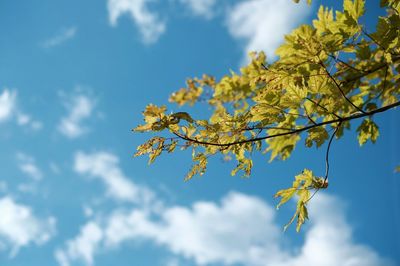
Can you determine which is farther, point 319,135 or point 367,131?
point 367,131

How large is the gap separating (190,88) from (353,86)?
2.42m

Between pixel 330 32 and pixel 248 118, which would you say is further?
pixel 330 32

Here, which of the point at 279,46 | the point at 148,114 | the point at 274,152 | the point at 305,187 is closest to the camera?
the point at 148,114

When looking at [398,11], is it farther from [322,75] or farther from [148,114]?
[148,114]

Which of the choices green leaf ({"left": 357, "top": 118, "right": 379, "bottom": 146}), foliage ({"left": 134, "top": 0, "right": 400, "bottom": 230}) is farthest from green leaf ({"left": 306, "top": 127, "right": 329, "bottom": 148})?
green leaf ({"left": 357, "top": 118, "right": 379, "bottom": 146})

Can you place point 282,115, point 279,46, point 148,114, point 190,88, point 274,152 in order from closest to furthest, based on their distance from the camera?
point 148,114, point 282,115, point 279,46, point 274,152, point 190,88

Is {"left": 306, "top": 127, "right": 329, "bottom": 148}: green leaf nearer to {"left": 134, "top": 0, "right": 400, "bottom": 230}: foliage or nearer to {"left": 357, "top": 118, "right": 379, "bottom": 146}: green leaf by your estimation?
{"left": 134, "top": 0, "right": 400, "bottom": 230}: foliage

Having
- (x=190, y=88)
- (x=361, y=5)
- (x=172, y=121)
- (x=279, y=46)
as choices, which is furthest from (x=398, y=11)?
(x=190, y=88)

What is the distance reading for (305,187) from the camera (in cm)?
221

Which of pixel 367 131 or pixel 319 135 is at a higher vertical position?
pixel 367 131

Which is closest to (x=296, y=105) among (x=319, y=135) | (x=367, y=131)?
(x=319, y=135)

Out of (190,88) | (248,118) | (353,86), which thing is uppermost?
(190,88)

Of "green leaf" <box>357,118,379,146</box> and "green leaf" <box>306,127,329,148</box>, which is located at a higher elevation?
"green leaf" <box>357,118,379,146</box>

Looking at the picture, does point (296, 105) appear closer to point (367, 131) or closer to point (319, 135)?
point (319, 135)
